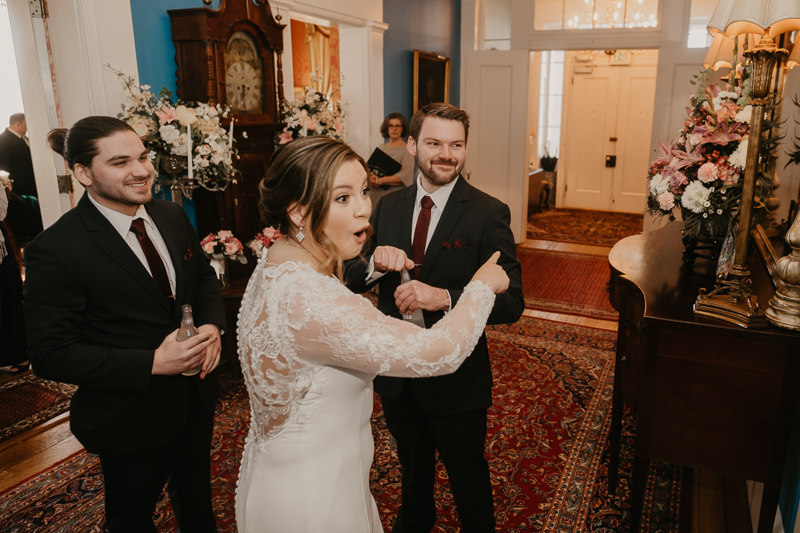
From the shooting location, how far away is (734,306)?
190cm

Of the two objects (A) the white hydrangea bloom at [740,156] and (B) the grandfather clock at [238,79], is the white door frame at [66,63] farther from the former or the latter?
(A) the white hydrangea bloom at [740,156]

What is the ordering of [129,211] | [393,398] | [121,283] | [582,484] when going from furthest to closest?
[582,484]
[393,398]
[129,211]
[121,283]

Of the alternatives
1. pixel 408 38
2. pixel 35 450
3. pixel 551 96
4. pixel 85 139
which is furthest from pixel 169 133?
pixel 551 96

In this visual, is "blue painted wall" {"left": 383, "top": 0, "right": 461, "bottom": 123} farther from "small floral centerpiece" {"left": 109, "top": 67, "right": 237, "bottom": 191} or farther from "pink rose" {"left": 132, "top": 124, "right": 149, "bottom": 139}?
"pink rose" {"left": 132, "top": 124, "right": 149, "bottom": 139}

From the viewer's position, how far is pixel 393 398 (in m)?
2.01

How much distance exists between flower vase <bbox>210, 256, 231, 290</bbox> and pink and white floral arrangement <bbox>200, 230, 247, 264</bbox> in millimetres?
19

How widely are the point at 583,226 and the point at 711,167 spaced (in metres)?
6.45

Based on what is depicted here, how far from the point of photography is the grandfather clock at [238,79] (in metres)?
3.44

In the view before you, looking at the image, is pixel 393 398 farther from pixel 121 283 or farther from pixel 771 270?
pixel 771 270

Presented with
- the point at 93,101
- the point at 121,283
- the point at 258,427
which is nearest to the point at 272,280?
the point at 258,427

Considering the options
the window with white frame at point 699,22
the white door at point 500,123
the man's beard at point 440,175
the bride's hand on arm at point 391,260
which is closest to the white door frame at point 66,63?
the man's beard at point 440,175

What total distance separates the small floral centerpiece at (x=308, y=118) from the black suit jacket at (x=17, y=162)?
3086mm

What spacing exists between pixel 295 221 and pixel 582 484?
2073 millimetres

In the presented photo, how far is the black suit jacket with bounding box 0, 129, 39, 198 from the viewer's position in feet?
18.5
